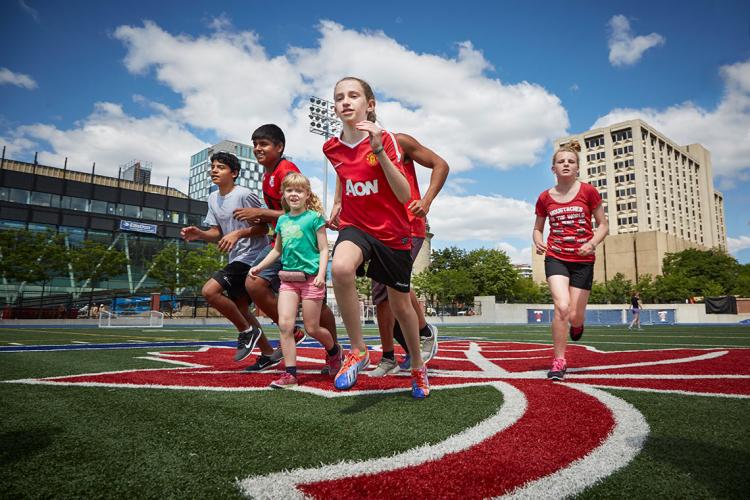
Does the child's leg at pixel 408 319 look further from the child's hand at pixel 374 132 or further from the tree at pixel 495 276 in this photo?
the tree at pixel 495 276

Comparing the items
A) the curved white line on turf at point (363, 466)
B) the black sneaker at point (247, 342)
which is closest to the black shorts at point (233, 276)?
the black sneaker at point (247, 342)

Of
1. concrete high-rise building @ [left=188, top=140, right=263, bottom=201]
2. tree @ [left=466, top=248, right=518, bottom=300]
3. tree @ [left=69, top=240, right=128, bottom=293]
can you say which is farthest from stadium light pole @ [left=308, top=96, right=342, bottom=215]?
concrete high-rise building @ [left=188, top=140, right=263, bottom=201]

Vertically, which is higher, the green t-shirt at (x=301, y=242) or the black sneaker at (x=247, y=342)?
the green t-shirt at (x=301, y=242)

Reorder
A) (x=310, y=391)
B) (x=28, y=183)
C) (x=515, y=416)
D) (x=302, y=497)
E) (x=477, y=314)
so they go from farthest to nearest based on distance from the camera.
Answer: (x=28, y=183) < (x=477, y=314) < (x=310, y=391) < (x=515, y=416) < (x=302, y=497)

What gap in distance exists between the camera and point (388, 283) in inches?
140

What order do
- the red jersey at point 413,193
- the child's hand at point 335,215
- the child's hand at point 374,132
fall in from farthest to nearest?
the child's hand at point 335,215 < the red jersey at point 413,193 < the child's hand at point 374,132

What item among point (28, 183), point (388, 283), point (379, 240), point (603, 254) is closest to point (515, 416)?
point (388, 283)

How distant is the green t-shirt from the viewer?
4.53m

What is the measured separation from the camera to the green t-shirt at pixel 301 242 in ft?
14.9

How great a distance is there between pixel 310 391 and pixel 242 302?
7.76 ft

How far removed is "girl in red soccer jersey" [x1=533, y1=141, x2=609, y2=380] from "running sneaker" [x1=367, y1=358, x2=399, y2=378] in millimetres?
1745

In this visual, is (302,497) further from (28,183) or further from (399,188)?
(28,183)

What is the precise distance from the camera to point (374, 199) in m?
3.62

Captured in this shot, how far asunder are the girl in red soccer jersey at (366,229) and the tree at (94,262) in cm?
4038
